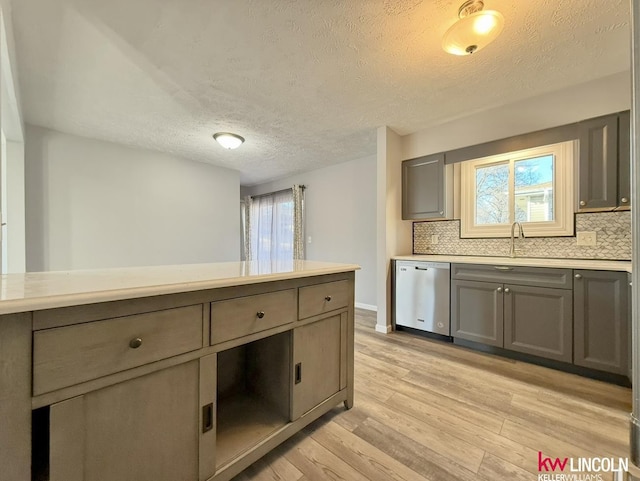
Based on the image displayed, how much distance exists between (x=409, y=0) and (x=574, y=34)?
48.2 inches

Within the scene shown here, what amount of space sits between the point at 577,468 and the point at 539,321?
1.25 metres

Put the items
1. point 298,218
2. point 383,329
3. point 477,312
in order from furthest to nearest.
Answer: point 298,218, point 383,329, point 477,312

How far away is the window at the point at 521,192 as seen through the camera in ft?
8.21

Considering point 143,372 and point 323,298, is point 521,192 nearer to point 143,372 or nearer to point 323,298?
point 323,298

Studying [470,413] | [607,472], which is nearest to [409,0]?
[470,413]

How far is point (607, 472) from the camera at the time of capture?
120 cm

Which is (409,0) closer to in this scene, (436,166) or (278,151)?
(436,166)

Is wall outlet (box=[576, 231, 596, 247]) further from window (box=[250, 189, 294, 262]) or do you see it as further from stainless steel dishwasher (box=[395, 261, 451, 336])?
window (box=[250, 189, 294, 262])

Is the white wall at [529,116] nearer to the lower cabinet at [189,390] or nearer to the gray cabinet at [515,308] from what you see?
the gray cabinet at [515,308]

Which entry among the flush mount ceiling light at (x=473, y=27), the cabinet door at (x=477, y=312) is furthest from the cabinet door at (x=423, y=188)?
the flush mount ceiling light at (x=473, y=27)

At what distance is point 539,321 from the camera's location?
221 centimetres

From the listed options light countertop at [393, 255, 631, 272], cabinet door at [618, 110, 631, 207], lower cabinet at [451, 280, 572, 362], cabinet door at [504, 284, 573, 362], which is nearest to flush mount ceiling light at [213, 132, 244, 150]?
light countertop at [393, 255, 631, 272]

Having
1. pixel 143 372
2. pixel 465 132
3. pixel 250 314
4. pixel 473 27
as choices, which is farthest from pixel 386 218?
pixel 143 372

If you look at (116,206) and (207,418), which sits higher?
(116,206)
